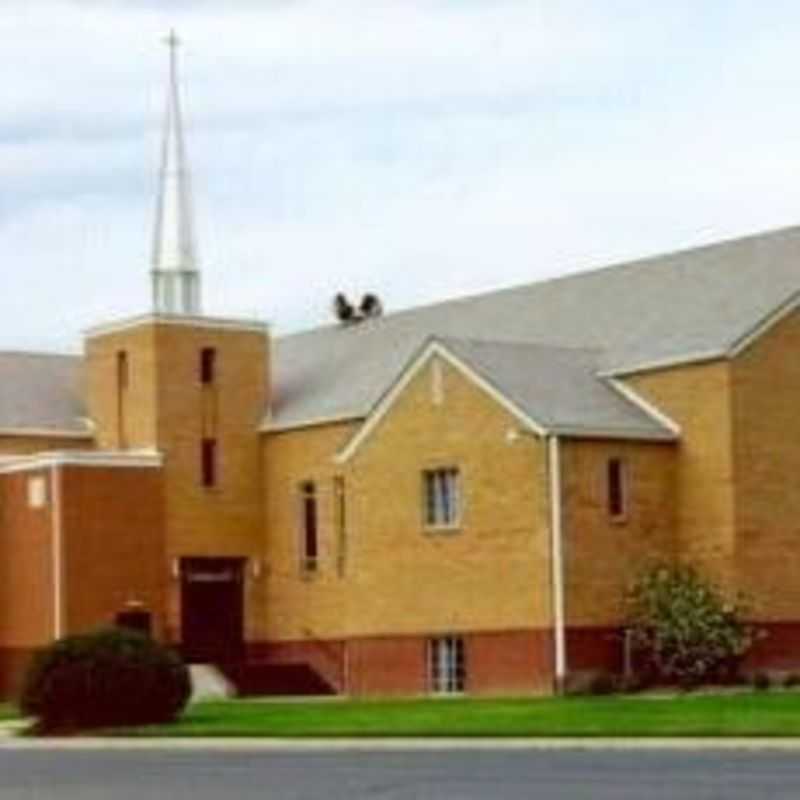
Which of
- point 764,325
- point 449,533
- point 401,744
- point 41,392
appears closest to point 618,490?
point 449,533

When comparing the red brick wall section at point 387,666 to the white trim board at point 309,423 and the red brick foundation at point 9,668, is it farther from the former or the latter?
the red brick foundation at point 9,668

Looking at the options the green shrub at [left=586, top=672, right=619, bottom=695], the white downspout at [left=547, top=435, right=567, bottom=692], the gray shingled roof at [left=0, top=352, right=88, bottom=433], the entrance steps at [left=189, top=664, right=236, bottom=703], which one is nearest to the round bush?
the green shrub at [left=586, top=672, right=619, bottom=695]

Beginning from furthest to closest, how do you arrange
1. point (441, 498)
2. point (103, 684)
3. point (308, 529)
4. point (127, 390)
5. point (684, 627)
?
1. point (127, 390)
2. point (308, 529)
3. point (441, 498)
4. point (684, 627)
5. point (103, 684)

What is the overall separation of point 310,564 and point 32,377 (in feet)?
39.6

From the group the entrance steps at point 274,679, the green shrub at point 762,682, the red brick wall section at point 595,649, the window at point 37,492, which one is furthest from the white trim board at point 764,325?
the window at point 37,492

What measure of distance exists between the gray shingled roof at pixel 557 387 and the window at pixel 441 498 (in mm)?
2564

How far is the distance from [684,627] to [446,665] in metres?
6.69

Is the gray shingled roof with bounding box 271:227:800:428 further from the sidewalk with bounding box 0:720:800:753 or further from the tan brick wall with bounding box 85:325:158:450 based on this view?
the sidewalk with bounding box 0:720:800:753

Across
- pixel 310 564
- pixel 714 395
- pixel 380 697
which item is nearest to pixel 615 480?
pixel 714 395

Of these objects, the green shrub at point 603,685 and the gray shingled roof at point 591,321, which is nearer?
the green shrub at point 603,685

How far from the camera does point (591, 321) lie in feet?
208

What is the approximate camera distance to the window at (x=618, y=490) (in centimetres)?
5622

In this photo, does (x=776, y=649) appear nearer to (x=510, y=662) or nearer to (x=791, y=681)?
(x=791, y=681)

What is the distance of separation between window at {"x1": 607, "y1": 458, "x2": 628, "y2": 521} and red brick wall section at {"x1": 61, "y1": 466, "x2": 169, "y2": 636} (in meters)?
15.4
